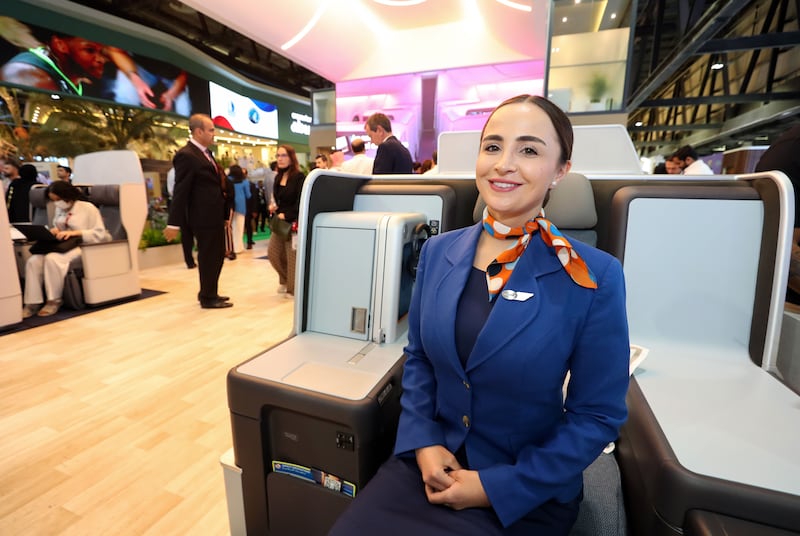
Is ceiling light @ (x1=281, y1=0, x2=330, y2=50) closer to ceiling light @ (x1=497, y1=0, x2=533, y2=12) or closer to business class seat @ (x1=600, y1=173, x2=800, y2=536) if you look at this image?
ceiling light @ (x1=497, y1=0, x2=533, y2=12)

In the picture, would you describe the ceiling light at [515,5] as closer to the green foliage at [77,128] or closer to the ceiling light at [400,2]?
the ceiling light at [400,2]

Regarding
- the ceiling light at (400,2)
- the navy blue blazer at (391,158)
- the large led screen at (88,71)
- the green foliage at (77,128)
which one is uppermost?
the ceiling light at (400,2)

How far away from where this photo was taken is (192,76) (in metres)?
10.2

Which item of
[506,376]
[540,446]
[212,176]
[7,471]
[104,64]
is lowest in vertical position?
[7,471]

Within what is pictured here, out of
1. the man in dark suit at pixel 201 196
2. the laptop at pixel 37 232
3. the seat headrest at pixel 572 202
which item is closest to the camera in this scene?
the seat headrest at pixel 572 202

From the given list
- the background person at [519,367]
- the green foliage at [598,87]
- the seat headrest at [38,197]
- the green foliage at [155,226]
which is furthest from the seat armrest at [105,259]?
the green foliage at [598,87]

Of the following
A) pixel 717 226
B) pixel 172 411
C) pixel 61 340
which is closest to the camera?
pixel 717 226

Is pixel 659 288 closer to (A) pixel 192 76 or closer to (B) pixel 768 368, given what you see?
(B) pixel 768 368

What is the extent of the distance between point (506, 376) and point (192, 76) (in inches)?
472

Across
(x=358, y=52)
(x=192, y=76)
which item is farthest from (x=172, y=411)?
(x=192, y=76)

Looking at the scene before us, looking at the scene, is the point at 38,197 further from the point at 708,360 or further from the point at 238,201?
the point at 708,360

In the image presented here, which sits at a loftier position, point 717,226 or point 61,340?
point 717,226

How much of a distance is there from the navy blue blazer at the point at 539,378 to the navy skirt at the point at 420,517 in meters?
0.04

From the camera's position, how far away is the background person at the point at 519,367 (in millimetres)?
794
